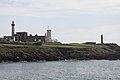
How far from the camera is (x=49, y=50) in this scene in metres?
177

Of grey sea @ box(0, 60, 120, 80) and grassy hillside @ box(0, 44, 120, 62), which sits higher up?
grassy hillside @ box(0, 44, 120, 62)

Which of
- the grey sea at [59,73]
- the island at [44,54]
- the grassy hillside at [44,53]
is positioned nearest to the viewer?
the grey sea at [59,73]

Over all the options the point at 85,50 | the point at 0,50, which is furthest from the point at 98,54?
the point at 0,50

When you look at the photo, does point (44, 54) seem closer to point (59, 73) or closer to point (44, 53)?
point (44, 53)

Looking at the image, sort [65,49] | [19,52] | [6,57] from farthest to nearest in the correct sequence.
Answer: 1. [65,49]
2. [19,52]
3. [6,57]

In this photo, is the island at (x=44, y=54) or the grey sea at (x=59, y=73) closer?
the grey sea at (x=59, y=73)

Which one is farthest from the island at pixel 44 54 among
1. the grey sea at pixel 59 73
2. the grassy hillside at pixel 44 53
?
the grey sea at pixel 59 73

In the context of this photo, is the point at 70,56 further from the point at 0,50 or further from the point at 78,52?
the point at 0,50

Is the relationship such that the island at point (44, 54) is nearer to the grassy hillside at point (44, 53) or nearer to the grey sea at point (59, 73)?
the grassy hillside at point (44, 53)

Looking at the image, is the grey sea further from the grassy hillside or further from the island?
the grassy hillside

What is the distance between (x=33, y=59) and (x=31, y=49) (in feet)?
53.9

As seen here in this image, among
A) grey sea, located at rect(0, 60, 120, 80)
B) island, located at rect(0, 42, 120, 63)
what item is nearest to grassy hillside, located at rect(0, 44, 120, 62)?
island, located at rect(0, 42, 120, 63)

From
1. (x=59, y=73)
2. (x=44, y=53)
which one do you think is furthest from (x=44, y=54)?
(x=59, y=73)

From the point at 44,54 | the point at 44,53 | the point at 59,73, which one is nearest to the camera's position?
the point at 59,73
